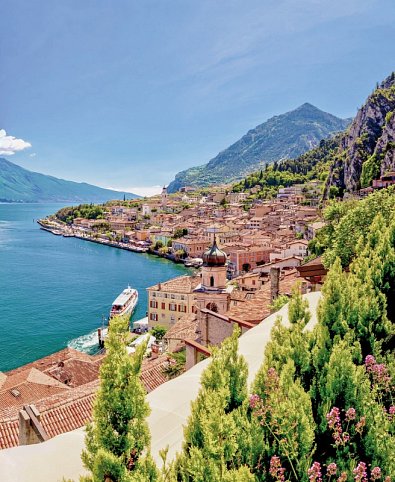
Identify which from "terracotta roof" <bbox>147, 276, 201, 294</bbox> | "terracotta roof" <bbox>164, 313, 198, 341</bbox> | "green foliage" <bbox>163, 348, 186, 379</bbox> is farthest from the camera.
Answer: "terracotta roof" <bbox>147, 276, 201, 294</bbox>

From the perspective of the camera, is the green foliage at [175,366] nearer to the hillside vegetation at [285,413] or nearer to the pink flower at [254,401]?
the hillside vegetation at [285,413]

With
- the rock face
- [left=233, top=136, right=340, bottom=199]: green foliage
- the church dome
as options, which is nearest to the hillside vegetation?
the church dome

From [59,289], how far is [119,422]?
41289mm

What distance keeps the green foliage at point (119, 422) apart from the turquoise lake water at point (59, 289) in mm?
22731

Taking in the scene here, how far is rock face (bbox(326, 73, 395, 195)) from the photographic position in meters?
53.3

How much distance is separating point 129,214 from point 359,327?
352 ft

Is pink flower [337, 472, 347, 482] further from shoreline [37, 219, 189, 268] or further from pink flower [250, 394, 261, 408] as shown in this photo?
shoreline [37, 219, 189, 268]

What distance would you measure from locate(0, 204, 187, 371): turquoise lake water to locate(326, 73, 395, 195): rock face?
27.1m

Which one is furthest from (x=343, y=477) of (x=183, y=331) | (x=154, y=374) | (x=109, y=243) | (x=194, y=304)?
(x=109, y=243)

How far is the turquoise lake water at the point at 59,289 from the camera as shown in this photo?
2691 cm

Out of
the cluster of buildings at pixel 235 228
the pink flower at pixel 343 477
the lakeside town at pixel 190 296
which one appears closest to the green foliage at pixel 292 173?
the cluster of buildings at pixel 235 228

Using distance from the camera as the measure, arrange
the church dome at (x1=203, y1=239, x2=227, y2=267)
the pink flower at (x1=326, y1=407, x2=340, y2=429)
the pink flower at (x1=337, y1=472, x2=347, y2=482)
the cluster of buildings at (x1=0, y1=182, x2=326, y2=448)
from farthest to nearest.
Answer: the church dome at (x1=203, y1=239, x2=227, y2=267)
the cluster of buildings at (x1=0, y1=182, x2=326, y2=448)
the pink flower at (x1=326, y1=407, x2=340, y2=429)
the pink flower at (x1=337, y1=472, x2=347, y2=482)

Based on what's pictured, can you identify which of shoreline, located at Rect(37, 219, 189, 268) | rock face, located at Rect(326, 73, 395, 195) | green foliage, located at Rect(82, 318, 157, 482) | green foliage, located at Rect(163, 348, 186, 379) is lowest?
shoreline, located at Rect(37, 219, 189, 268)

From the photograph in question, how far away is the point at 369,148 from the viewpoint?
61188 mm
